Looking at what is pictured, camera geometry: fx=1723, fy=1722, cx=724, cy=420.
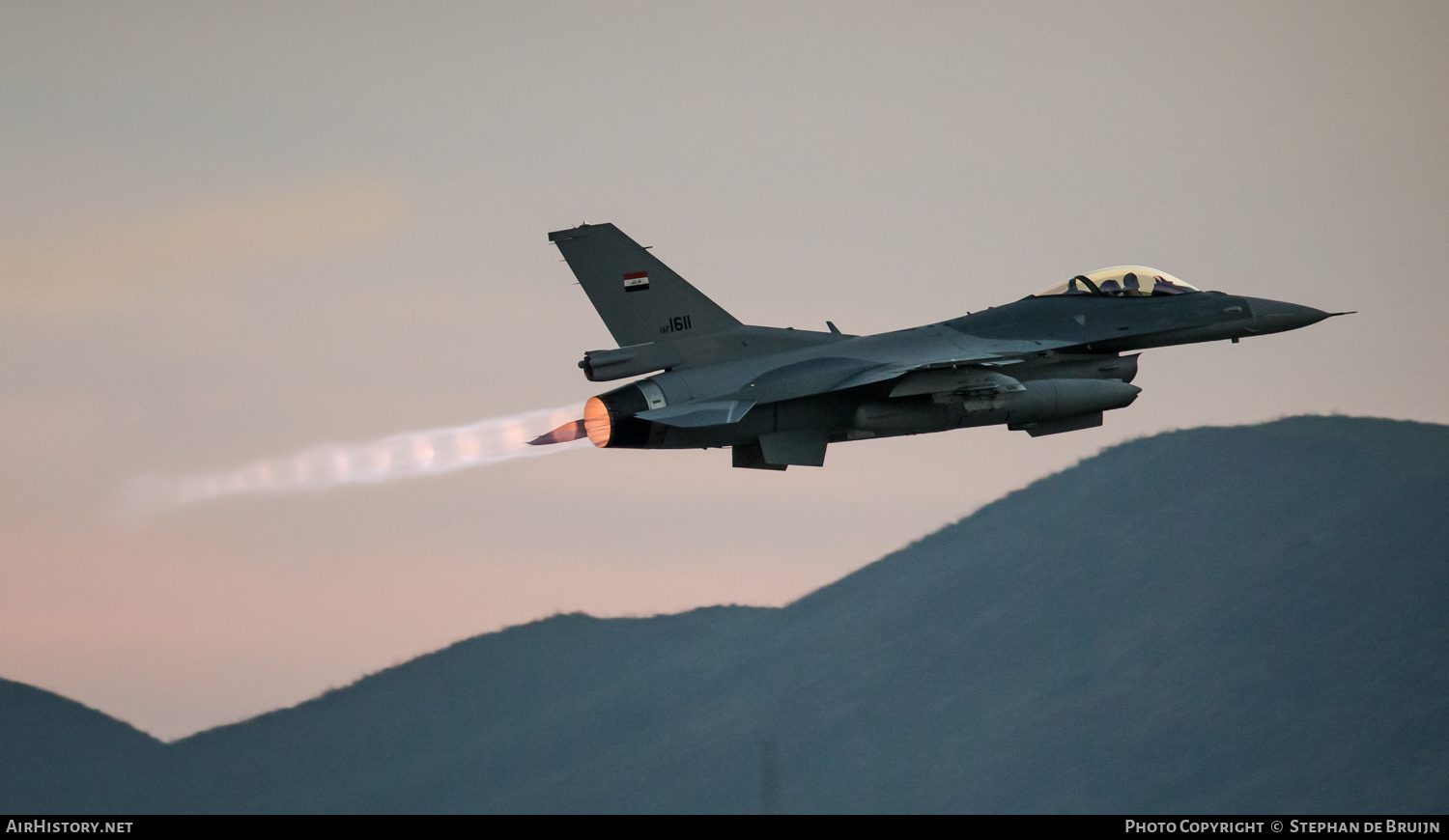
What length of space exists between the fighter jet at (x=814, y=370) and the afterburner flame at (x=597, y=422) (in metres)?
0.02

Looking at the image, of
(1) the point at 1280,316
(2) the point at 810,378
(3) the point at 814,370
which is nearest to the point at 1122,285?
(1) the point at 1280,316

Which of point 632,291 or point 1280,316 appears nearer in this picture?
point 632,291

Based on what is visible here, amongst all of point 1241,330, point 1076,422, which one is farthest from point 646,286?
point 1241,330

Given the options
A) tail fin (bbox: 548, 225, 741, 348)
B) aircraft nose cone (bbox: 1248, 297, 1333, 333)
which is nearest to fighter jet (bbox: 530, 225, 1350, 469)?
tail fin (bbox: 548, 225, 741, 348)

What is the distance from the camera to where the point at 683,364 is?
3247 centimetres

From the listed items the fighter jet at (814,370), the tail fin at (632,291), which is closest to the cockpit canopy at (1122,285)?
the fighter jet at (814,370)

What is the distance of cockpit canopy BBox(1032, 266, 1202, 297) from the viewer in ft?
116

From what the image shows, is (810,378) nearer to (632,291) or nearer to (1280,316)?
(632,291)

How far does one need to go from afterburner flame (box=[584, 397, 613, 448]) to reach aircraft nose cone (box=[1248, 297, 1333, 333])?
47.4 ft

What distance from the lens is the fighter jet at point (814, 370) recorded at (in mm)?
31422

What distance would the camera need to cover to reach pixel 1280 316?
36469mm

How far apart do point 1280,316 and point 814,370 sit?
11.1m

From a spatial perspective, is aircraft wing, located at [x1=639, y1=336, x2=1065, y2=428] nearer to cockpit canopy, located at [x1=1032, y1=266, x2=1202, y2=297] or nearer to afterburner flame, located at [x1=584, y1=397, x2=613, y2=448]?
afterburner flame, located at [x1=584, y1=397, x2=613, y2=448]

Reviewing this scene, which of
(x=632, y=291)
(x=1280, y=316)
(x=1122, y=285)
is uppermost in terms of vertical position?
(x=632, y=291)
